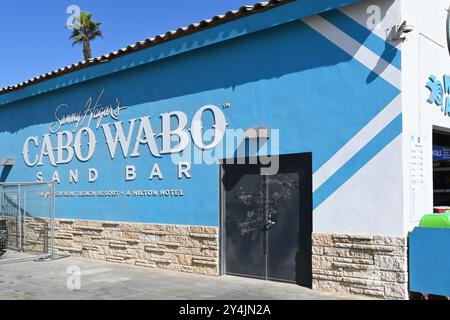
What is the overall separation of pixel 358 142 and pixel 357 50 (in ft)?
4.65

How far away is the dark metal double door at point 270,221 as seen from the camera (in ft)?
27.1

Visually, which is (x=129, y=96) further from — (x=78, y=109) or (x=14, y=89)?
(x=14, y=89)

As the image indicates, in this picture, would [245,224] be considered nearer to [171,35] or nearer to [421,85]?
[421,85]

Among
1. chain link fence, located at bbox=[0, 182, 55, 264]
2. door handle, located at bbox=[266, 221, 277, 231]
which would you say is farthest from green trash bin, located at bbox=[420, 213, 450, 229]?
chain link fence, located at bbox=[0, 182, 55, 264]

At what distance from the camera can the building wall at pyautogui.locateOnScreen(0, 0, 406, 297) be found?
728cm

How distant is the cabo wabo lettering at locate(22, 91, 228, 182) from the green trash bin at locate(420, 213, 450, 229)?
3944mm

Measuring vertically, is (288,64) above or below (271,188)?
above

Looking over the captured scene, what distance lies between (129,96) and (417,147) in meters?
6.49

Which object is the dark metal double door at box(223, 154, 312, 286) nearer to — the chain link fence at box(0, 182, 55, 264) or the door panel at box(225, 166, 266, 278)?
the door panel at box(225, 166, 266, 278)

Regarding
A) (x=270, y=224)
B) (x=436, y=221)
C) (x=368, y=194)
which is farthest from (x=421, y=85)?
(x=270, y=224)

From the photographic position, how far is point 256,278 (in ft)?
29.0

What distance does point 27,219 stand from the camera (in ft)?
45.7

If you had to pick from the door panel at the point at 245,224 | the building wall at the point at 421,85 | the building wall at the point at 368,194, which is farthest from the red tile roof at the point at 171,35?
the door panel at the point at 245,224
